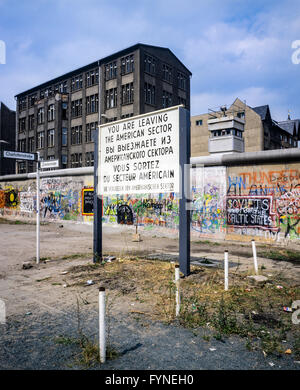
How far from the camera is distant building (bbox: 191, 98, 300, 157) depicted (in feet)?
183

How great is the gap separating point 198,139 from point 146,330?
60.5 meters

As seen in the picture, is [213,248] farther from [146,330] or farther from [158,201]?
[146,330]

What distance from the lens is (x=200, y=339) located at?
412cm

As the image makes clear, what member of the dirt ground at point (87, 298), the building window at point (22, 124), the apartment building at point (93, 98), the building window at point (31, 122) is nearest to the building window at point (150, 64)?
the apartment building at point (93, 98)

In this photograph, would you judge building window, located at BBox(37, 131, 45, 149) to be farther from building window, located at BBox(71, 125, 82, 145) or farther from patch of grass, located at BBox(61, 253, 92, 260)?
patch of grass, located at BBox(61, 253, 92, 260)

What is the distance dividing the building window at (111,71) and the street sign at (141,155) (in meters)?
37.2

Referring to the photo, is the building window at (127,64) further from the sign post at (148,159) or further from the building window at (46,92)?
the sign post at (148,159)

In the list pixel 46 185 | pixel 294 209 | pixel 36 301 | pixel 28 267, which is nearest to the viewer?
pixel 36 301

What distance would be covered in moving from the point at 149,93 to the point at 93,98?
894 centimetres

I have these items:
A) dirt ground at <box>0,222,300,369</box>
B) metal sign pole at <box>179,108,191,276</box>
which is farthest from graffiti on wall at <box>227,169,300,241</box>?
metal sign pole at <box>179,108,191,276</box>

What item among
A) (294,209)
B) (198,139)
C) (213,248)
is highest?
(198,139)

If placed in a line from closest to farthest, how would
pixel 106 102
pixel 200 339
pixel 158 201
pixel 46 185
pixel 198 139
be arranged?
pixel 200 339
pixel 158 201
pixel 46 185
pixel 106 102
pixel 198 139
